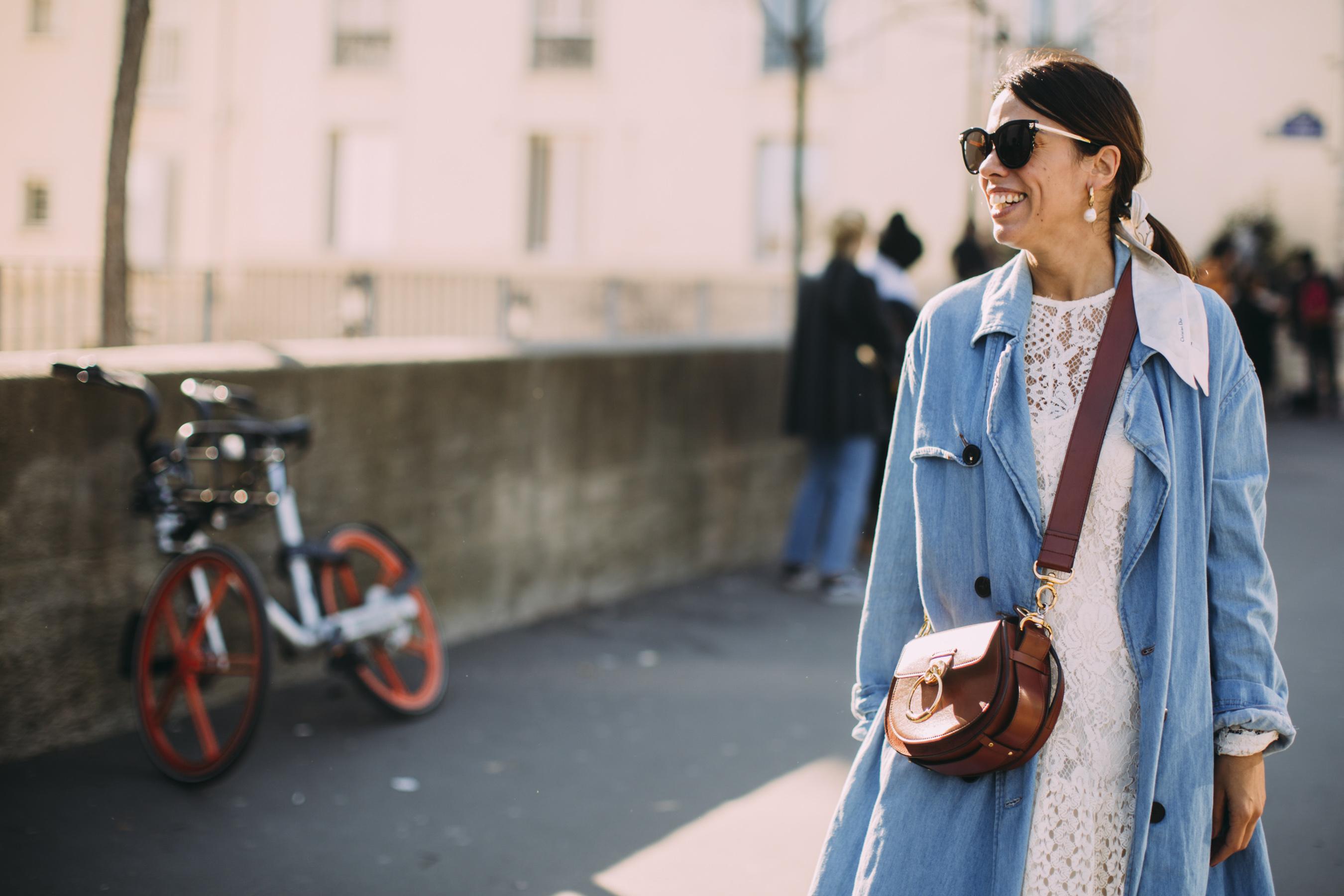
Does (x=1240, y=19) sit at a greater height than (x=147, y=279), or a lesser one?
greater

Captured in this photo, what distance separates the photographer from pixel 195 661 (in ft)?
15.3

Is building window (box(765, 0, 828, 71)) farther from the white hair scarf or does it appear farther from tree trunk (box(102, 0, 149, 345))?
the white hair scarf

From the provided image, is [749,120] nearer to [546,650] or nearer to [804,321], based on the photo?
[804,321]

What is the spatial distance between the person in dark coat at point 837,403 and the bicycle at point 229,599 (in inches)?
117

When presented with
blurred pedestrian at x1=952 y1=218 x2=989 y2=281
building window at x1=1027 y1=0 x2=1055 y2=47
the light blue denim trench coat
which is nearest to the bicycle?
the light blue denim trench coat

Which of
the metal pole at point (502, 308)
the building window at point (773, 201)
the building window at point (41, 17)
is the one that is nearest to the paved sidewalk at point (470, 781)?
the metal pole at point (502, 308)

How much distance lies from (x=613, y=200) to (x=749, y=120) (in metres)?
2.94

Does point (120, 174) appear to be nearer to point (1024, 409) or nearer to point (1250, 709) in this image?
point (1024, 409)

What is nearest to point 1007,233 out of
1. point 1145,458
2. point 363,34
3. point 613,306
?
point 1145,458

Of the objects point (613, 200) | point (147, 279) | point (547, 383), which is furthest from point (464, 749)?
point (613, 200)

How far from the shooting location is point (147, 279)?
23.0 feet

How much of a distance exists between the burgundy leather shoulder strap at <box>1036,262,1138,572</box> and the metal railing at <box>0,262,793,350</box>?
15.8 feet

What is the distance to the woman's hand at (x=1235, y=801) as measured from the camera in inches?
84.5

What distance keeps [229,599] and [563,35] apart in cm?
2283
